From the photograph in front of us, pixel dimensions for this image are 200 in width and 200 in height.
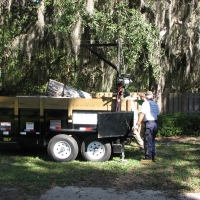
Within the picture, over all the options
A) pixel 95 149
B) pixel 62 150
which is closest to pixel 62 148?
pixel 62 150

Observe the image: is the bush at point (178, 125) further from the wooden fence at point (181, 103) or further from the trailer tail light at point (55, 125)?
the trailer tail light at point (55, 125)

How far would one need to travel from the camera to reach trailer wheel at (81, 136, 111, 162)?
327 inches

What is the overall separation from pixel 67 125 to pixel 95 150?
887mm

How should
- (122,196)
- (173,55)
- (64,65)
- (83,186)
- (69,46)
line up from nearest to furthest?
(122,196) → (83,186) → (69,46) → (173,55) → (64,65)

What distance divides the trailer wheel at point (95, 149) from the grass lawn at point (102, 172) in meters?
0.18

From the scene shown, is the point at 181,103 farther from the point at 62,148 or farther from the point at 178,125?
the point at 62,148

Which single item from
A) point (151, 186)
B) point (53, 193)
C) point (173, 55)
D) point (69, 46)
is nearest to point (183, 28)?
point (173, 55)

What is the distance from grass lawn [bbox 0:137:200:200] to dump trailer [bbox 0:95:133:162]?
1.10 ft

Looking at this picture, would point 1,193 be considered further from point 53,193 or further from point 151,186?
point 151,186

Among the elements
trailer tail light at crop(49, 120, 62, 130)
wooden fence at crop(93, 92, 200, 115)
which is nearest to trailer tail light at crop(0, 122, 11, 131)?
trailer tail light at crop(49, 120, 62, 130)

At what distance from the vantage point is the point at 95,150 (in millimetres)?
8359

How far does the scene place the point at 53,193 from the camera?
6008 millimetres

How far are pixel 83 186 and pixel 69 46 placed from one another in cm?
593

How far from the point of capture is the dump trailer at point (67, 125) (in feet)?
27.0
